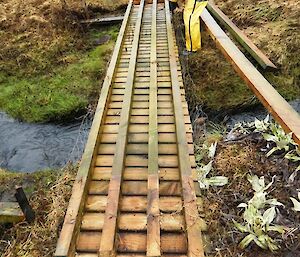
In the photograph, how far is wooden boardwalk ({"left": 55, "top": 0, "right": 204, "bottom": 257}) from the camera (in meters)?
2.71

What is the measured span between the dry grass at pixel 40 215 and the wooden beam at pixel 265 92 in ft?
8.31

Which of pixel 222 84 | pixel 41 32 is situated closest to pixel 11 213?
pixel 222 84

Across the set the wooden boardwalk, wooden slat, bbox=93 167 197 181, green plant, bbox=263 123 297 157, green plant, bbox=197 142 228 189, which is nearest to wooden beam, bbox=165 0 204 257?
the wooden boardwalk

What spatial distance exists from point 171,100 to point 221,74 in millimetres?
2554

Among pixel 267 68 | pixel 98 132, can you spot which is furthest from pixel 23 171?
pixel 267 68

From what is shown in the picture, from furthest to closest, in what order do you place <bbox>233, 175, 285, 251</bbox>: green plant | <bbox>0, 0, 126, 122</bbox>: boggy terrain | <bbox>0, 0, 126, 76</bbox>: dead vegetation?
<bbox>0, 0, 126, 76</bbox>: dead vegetation, <bbox>0, 0, 126, 122</bbox>: boggy terrain, <bbox>233, 175, 285, 251</bbox>: green plant

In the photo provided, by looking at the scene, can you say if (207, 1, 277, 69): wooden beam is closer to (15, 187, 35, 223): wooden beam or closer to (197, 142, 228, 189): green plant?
(197, 142, 228, 189): green plant

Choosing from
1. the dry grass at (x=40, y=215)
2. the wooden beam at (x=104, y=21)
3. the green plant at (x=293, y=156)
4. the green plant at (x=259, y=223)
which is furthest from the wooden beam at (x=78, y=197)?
the wooden beam at (x=104, y=21)

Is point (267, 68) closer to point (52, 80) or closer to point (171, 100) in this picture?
point (171, 100)

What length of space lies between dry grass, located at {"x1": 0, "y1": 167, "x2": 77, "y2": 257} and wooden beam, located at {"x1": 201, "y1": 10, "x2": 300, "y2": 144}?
2.53 meters

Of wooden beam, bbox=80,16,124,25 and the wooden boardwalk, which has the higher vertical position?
the wooden boardwalk

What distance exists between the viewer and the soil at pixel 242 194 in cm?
298

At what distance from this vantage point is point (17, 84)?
7.48m

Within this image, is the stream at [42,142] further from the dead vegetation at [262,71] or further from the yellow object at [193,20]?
the yellow object at [193,20]
